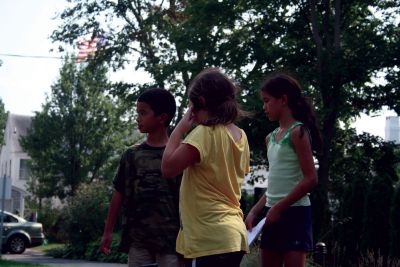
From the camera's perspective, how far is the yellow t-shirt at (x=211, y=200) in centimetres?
361

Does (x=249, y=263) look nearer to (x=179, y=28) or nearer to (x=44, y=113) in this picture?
(x=179, y=28)

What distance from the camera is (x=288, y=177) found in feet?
14.6

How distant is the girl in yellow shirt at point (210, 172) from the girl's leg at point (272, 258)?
73 centimetres

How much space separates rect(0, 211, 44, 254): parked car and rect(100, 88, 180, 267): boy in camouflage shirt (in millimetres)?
27243

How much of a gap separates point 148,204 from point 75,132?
3877 cm

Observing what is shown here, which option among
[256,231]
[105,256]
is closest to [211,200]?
[256,231]

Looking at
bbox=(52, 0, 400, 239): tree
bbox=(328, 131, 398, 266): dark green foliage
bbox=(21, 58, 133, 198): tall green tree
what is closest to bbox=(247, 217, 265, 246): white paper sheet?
bbox=(328, 131, 398, 266): dark green foliage

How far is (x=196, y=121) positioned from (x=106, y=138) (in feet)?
131

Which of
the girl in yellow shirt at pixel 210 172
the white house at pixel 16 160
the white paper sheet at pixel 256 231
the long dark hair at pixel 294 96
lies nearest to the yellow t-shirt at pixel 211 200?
the girl in yellow shirt at pixel 210 172

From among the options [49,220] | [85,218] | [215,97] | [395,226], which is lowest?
[49,220]

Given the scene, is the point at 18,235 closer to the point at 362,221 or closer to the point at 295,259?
the point at 362,221

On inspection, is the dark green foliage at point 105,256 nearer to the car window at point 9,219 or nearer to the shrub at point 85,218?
the shrub at point 85,218

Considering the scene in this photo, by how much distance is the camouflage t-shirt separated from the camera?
4.69 meters

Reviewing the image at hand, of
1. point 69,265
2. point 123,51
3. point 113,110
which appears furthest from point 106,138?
point 69,265
